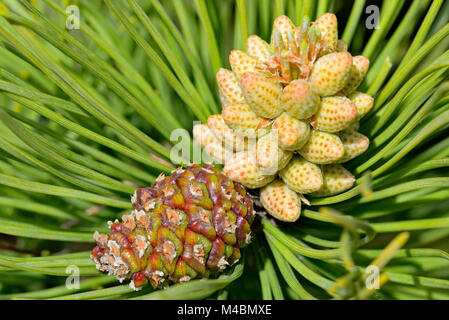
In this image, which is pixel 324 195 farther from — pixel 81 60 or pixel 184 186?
pixel 81 60

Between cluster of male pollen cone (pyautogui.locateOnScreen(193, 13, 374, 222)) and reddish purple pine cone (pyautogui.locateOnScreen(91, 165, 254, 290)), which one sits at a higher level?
cluster of male pollen cone (pyautogui.locateOnScreen(193, 13, 374, 222))

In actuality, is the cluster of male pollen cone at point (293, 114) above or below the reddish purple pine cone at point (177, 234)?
above
